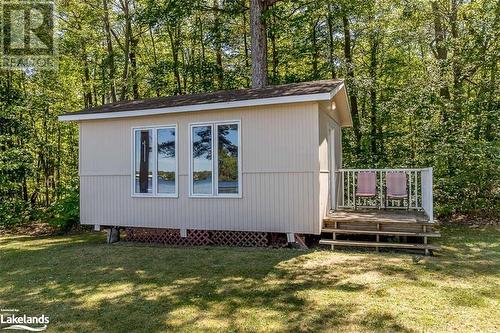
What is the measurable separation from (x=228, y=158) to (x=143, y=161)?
1.97 metres

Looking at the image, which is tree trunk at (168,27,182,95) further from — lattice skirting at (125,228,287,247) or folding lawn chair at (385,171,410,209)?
folding lawn chair at (385,171,410,209)

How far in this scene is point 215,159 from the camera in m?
7.14

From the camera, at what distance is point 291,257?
19.5ft

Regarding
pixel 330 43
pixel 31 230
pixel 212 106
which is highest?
pixel 330 43

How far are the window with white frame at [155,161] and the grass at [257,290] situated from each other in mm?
1344

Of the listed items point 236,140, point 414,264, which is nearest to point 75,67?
point 236,140

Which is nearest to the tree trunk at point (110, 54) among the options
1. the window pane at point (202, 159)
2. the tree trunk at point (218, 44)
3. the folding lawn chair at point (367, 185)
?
the tree trunk at point (218, 44)

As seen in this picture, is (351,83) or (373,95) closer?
(351,83)

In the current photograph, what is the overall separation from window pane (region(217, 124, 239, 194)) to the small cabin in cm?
2

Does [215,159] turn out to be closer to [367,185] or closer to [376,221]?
[376,221]

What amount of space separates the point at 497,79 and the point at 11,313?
12584 millimetres

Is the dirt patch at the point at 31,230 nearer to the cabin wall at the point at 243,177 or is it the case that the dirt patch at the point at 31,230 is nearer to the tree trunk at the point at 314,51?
the cabin wall at the point at 243,177

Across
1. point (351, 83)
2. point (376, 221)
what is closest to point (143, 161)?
point (376, 221)
